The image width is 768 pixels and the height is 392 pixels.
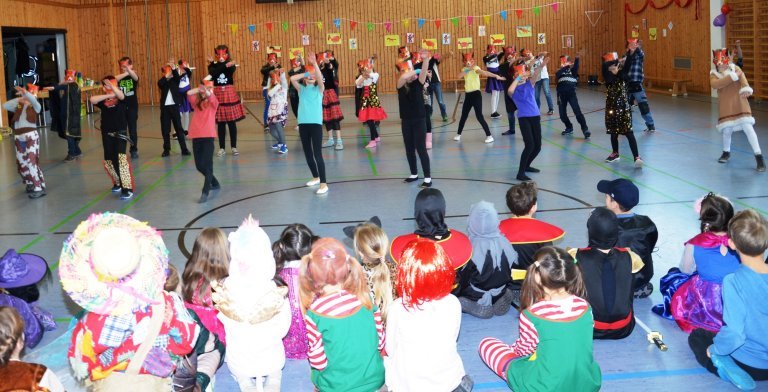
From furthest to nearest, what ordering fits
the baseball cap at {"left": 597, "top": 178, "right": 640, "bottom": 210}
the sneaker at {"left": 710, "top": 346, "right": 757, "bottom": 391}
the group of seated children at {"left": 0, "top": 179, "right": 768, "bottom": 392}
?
1. the baseball cap at {"left": 597, "top": 178, "right": 640, "bottom": 210}
2. the sneaker at {"left": 710, "top": 346, "right": 757, "bottom": 391}
3. the group of seated children at {"left": 0, "top": 179, "right": 768, "bottom": 392}

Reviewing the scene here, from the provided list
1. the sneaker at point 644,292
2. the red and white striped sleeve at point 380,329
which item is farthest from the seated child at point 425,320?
the sneaker at point 644,292

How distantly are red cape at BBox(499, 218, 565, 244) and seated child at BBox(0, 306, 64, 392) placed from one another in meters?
3.34

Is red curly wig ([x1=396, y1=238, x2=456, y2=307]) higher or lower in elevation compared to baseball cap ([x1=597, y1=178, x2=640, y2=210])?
lower

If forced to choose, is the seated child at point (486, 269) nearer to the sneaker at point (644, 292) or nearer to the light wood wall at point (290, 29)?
the sneaker at point (644, 292)

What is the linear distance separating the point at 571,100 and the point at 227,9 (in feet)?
50.6

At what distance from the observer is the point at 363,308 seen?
373cm

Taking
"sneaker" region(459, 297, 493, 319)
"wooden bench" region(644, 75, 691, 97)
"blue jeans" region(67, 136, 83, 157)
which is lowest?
"sneaker" region(459, 297, 493, 319)

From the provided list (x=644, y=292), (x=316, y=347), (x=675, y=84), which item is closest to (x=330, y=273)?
(x=316, y=347)

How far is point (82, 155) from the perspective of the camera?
45.8ft

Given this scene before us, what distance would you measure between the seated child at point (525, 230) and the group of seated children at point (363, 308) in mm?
308

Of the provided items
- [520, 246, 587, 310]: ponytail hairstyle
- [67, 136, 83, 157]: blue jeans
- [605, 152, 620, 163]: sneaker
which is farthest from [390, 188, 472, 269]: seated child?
[67, 136, 83, 157]: blue jeans

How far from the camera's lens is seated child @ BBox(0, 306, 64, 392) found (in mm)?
3033

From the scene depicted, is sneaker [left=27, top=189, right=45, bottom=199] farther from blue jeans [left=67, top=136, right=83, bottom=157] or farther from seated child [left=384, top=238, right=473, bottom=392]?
seated child [left=384, top=238, right=473, bottom=392]

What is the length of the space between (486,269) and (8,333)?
3.09m
